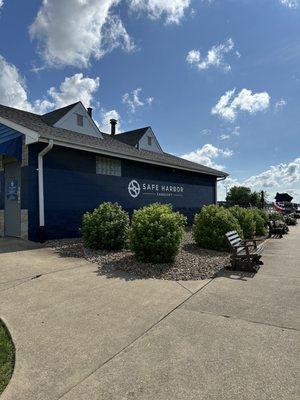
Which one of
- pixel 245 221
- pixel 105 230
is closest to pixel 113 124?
pixel 245 221

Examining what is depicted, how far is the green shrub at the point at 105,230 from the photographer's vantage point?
880 centimetres

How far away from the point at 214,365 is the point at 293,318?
181 cm

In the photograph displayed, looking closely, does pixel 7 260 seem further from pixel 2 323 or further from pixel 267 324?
pixel 267 324

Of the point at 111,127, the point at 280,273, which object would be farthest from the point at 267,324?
the point at 111,127

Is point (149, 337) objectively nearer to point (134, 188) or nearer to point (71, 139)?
point (71, 139)

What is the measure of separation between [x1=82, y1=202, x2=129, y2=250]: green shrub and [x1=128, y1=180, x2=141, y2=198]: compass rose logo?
4248mm

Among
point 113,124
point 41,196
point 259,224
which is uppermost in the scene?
point 113,124

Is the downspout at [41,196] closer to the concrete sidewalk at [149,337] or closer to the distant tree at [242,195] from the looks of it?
the concrete sidewalk at [149,337]

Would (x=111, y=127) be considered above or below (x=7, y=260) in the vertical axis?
above

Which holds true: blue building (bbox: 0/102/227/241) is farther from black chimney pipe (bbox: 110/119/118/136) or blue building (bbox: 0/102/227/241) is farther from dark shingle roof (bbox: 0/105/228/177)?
black chimney pipe (bbox: 110/119/118/136)

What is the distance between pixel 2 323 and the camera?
4090 millimetres

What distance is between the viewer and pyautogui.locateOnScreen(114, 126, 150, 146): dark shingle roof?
19.9 meters

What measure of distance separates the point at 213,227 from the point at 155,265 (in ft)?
10.7

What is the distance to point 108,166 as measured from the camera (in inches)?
492
